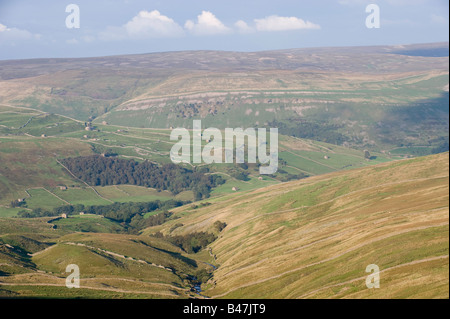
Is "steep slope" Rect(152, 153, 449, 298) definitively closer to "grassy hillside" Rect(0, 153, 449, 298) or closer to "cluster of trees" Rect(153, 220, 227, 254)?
"grassy hillside" Rect(0, 153, 449, 298)

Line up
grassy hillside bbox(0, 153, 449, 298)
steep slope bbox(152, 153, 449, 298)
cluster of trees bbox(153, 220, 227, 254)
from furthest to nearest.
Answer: cluster of trees bbox(153, 220, 227, 254) < grassy hillside bbox(0, 153, 449, 298) < steep slope bbox(152, 153, 449, 298)

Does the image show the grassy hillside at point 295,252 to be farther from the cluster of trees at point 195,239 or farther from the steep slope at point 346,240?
the cluster of trees at point 195,239

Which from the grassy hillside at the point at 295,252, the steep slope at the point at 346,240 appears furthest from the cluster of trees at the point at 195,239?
the steep slope at the point at 346,240

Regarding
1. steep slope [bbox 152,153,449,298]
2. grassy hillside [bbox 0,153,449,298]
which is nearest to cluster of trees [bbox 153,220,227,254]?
grassy hillside [bbox 0,153,449,298]

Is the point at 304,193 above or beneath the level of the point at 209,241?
above

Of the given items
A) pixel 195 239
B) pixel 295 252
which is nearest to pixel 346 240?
pixel 295 252
